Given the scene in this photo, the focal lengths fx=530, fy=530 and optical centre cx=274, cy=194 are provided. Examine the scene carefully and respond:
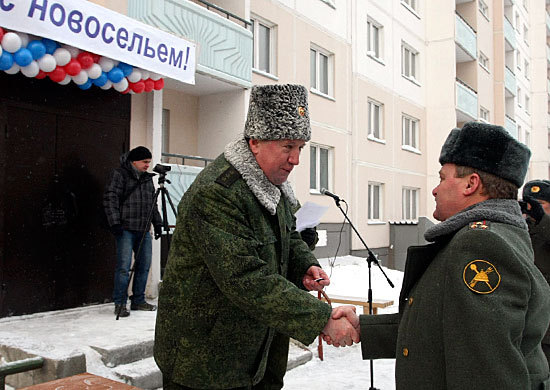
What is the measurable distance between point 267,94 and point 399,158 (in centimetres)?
1597

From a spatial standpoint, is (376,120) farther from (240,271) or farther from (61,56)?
(240,271)

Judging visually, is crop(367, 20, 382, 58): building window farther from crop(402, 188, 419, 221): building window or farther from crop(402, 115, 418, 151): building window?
crop(402, 188, 419, 221): building window

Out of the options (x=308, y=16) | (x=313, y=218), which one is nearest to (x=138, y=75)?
(x=313, y=218)

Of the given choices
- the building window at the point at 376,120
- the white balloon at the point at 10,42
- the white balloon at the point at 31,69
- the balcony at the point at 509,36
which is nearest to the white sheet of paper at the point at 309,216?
the white balloon at the point at 31,69

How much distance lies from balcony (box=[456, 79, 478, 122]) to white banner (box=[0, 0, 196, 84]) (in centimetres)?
1532

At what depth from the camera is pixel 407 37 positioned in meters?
18.6

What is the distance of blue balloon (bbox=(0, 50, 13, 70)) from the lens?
16.4 feet

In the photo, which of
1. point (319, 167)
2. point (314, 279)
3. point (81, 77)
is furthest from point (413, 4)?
point (314, 279)

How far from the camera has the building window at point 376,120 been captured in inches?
643

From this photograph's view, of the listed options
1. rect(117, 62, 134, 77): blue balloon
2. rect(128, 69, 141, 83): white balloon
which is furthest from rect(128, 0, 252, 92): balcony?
rect(117, 62, 134, 77): blue balloon

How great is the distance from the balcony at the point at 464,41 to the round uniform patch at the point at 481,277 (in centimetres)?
2047

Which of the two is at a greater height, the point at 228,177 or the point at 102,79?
the point at 102,79

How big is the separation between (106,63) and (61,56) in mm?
654

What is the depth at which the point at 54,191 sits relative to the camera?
21.7ft
